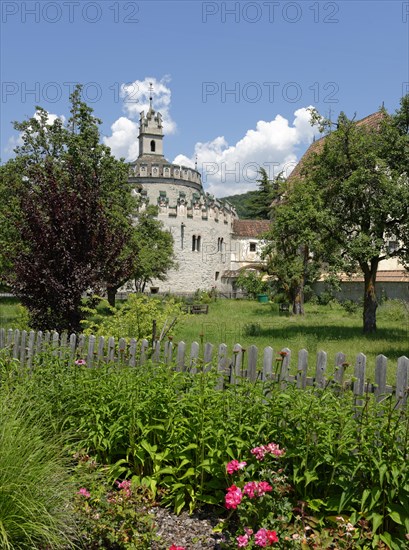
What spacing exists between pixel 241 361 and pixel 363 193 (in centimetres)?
1162

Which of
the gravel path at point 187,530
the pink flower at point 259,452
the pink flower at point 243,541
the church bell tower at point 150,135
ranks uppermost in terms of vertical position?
the church bell tower at point 150,135

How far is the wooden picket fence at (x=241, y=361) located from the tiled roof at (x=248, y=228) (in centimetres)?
4813

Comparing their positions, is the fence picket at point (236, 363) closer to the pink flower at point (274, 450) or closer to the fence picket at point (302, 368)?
the fence picket at point (302, 368)

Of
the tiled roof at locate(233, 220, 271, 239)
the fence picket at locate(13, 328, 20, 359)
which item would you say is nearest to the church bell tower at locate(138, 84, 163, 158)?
the tiled roof at locate(233, 220, 271, 239)

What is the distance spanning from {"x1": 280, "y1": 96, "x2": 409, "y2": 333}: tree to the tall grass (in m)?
13.0

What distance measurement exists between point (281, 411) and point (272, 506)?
790 millimetres

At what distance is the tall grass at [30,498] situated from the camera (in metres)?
3.26

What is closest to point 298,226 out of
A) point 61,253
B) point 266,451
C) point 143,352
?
point 61,253

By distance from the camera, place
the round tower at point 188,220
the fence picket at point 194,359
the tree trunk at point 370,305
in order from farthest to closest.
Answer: the round tower at point 188,220, the tree trunk at point 370,305, the fence picket at point 194,359

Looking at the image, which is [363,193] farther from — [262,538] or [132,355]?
[262,538]

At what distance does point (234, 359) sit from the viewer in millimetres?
5523

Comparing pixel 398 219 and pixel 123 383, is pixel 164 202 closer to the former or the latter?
pixel 398 219

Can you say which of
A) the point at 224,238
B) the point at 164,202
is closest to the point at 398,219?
the point at 164,202

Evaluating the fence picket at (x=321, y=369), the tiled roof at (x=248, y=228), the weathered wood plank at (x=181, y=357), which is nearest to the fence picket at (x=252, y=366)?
the fence picket at (x=321, y=369)
